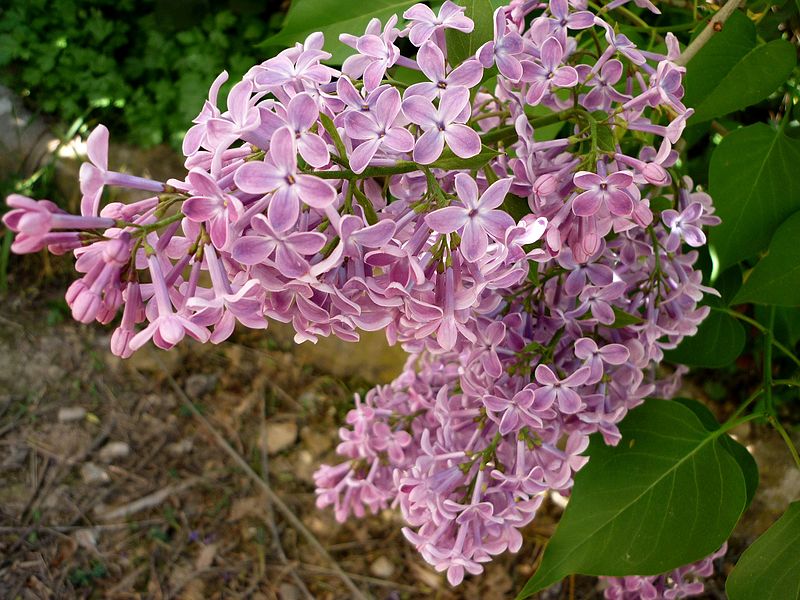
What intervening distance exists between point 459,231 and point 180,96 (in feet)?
5.14

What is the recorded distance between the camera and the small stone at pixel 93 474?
1691mm

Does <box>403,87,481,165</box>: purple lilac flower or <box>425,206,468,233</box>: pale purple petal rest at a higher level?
<box>403,87,481,165</box>: purple lilac flower

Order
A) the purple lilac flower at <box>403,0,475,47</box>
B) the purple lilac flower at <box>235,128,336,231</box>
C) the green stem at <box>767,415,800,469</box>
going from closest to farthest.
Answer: the purple lilac flower at <box>235,128,336,231</box> → the purple lilac flower at <box>403,0,475,47</box> → the green stem at <box>767,415,800,469</box>

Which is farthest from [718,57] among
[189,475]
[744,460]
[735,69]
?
[189,475]

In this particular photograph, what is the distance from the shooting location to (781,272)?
81 centimetres

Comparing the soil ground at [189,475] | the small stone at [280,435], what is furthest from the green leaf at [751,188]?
the small stone at [280,435]

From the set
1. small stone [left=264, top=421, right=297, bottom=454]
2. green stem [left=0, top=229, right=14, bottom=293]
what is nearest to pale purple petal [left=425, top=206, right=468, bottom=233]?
small stone [left=264, top=421, right=297, bottom=454]

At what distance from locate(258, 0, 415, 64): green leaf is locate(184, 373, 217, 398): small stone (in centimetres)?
109

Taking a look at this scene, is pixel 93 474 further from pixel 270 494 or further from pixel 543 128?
pixel 543 128

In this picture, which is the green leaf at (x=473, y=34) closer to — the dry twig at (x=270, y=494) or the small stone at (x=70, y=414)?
the dry twig at (x=270, y=494)

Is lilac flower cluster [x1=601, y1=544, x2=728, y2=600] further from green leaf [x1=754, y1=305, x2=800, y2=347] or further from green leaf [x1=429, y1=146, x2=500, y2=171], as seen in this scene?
green leaf [x1=429, y1=146, x2=500, y2=171]

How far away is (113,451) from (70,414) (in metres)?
0.15

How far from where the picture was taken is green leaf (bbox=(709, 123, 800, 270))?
0.87 m

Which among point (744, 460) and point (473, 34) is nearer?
point (473, 34)
